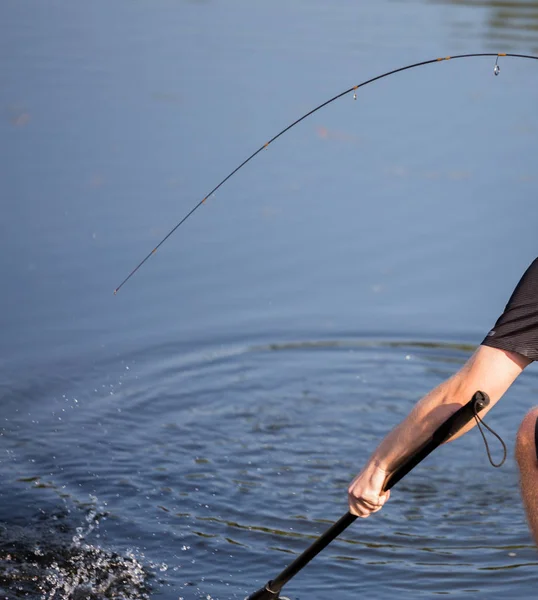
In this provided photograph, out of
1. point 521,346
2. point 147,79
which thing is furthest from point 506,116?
point 521,346

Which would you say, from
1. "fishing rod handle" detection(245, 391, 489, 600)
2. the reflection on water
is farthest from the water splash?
the reflection on water

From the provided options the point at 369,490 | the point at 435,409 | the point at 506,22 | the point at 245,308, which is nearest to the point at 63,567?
the point at 369,490

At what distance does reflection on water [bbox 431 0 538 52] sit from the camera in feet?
43.1

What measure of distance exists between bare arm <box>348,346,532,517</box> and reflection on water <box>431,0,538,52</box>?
10041mm

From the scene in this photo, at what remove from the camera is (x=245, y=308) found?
6.46m

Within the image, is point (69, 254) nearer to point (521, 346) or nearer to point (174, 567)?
point (174, 567)

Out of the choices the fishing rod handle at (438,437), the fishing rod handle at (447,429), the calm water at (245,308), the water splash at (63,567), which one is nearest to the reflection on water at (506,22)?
the calm water at (245,308)

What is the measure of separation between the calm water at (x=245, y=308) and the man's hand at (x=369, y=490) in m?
0.93

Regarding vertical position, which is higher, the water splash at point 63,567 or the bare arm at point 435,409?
the bare arm at point 435,409

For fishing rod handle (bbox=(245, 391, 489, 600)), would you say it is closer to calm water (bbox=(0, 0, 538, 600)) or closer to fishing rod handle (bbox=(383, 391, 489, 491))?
fishing rod handle (bbox=(383, 391, 489, 491))

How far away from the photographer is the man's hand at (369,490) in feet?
9.84

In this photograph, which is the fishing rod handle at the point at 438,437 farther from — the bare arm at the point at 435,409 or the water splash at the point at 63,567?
the water splash at the point at 63,567

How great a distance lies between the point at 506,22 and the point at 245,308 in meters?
9.93

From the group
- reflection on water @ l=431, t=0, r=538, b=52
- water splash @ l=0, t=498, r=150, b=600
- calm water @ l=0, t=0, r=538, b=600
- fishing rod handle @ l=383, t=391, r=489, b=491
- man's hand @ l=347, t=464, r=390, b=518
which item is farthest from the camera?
reflection on water @ l=431, t=0, r=538, b=52
